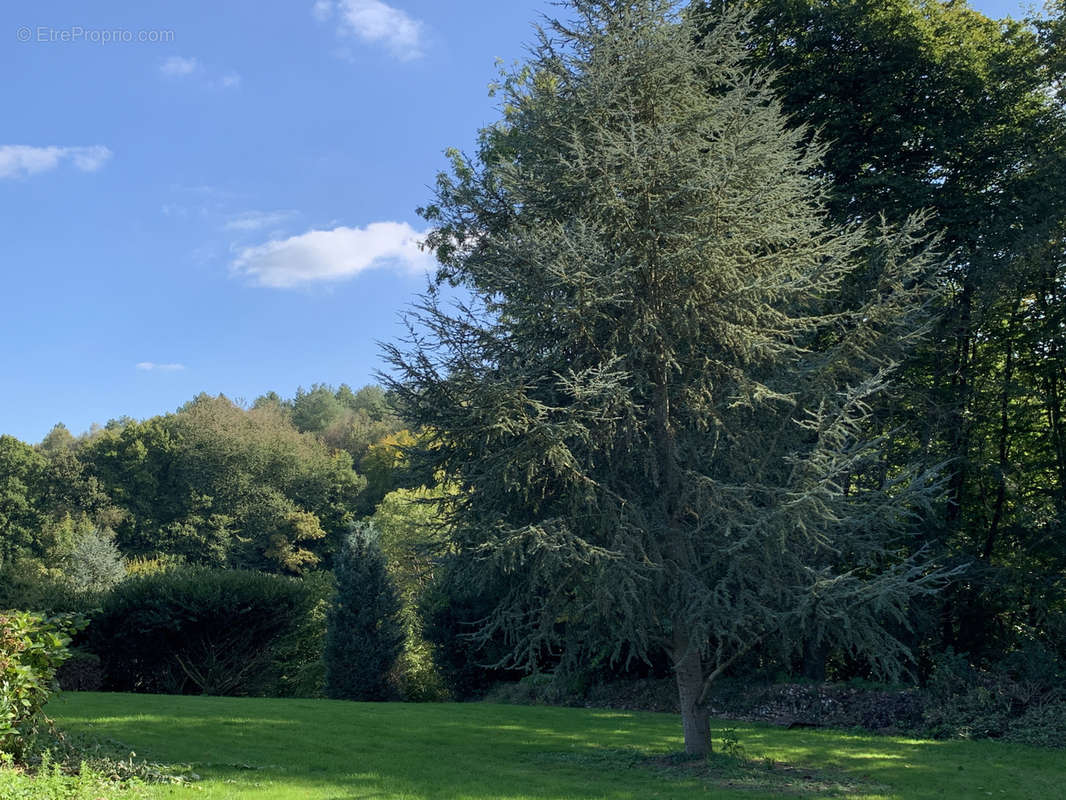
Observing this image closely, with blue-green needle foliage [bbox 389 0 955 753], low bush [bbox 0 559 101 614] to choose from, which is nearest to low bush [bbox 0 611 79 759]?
blue-green needle foliage [bbox 389 0 955 753]

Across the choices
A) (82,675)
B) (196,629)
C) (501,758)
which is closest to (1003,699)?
(501,758)

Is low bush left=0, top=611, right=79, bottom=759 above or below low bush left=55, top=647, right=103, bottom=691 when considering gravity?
above

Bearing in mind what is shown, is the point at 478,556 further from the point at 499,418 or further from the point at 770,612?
the point at 770,612

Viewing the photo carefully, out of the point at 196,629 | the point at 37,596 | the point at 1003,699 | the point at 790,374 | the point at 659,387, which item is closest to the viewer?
the point at 659,387

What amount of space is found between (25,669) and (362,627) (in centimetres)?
1461

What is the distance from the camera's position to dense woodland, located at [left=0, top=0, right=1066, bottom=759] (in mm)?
10594

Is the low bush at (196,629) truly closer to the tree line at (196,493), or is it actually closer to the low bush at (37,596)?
the low bush at (37,596)

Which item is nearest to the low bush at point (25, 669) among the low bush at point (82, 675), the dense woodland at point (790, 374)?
the dense woodland at point (790, 374)

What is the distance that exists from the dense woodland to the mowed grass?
1354 millimetres

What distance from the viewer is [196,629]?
19.2 meters

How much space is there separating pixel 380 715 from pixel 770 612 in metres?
8.26

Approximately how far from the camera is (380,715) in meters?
15.0

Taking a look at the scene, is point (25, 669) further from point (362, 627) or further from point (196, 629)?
point (362, 627)

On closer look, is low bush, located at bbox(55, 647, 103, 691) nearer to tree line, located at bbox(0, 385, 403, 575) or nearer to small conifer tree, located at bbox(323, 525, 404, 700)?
small conifer tree, located at bbox(323, 525, 404, 700)
